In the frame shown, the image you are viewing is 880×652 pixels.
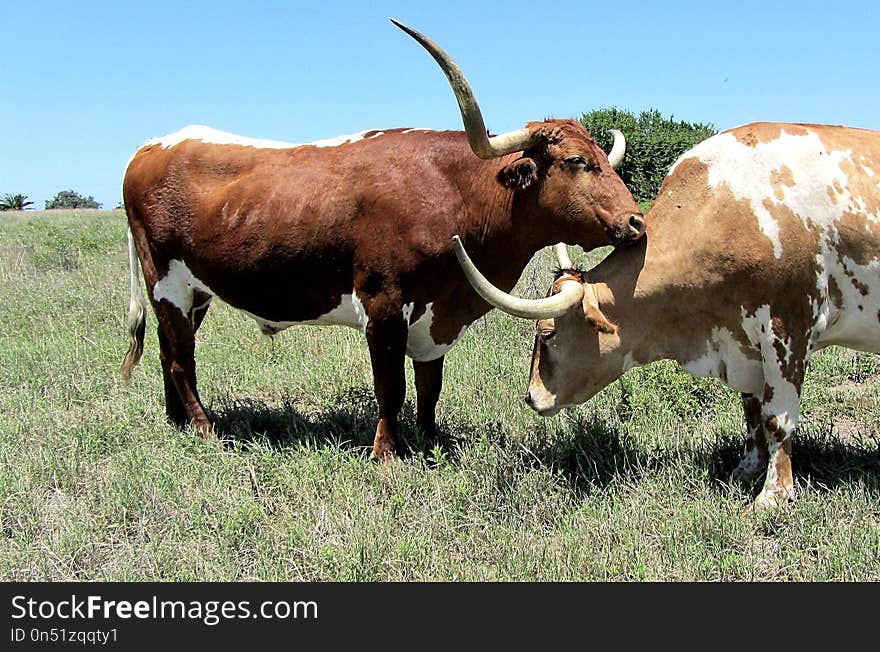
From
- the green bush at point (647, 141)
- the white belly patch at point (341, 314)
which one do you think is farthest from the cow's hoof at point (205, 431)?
the green bush at point (647, 141)

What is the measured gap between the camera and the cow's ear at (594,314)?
4184 millimetres

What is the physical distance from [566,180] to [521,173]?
255 millimetres

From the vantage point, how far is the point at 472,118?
4.00 meters

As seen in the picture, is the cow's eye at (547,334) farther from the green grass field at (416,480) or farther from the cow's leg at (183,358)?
the cow's leg at (183,358)

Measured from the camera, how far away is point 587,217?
4.23 meters

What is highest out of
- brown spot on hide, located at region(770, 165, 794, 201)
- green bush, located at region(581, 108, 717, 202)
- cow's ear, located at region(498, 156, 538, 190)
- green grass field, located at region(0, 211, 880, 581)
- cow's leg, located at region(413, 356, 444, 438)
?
green bush, located at region(581, 108, 717, 202)

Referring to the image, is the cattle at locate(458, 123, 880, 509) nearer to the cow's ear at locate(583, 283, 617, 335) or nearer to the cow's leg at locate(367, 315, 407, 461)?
the cow's ear at locate(583, 283, 617, 335)

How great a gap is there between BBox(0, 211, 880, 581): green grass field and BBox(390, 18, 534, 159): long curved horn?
168cm

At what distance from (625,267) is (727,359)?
2.38 feet

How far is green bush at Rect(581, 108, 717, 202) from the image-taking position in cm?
2058

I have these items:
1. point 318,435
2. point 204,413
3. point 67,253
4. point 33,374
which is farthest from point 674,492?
point 67,253

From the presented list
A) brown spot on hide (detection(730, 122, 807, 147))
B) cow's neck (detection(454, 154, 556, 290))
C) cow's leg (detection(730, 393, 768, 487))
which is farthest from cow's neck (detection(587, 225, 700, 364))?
brown spot on hide (detection(730, 122, 807, 147))

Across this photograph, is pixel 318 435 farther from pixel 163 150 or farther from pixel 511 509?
pixel 163 150

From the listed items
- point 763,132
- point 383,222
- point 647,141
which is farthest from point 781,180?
point 647,141
